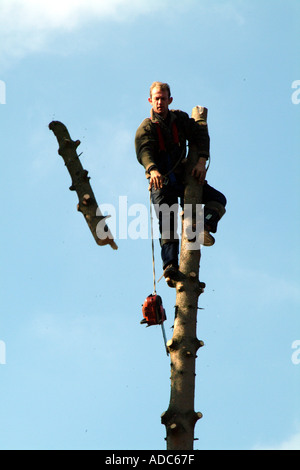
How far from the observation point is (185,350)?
5809 mm

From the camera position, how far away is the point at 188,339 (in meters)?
5.89

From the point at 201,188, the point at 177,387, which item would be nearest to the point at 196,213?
the point at 201,188

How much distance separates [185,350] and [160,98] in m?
2.54

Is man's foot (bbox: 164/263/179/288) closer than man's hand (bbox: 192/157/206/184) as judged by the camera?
Yes

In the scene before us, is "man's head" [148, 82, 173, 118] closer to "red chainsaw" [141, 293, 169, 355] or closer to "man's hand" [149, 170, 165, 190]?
"man's hand" [149, 170, 165, 190]

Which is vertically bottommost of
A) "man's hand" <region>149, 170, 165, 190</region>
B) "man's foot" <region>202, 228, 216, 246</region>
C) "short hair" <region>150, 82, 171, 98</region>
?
"man's foot" <region>202, 228, 216, 246</region>

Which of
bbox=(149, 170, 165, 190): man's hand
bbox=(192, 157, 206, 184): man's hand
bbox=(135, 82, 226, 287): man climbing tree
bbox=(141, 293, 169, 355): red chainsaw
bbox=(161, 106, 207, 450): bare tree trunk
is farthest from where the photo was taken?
bbox=(135, 82, 226, 287): man climbing tree

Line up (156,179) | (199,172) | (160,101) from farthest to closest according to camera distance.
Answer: (160,101) < (199,172) < (156,179)

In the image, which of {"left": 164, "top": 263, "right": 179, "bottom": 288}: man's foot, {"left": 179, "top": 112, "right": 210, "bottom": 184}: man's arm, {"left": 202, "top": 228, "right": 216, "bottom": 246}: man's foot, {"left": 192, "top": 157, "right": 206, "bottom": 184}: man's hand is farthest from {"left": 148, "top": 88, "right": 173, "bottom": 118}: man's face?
{"left": 164, "top": 263, "right": 179, "bottom": 288}: man's foot

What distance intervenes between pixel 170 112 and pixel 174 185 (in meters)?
0.73

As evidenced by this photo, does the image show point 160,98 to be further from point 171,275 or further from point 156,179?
point 171,275

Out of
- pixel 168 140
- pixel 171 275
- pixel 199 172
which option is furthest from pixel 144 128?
pixel 171 275

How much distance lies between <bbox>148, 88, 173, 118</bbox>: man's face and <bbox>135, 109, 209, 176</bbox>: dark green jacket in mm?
51

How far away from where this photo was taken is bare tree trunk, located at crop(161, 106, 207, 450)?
550cm
